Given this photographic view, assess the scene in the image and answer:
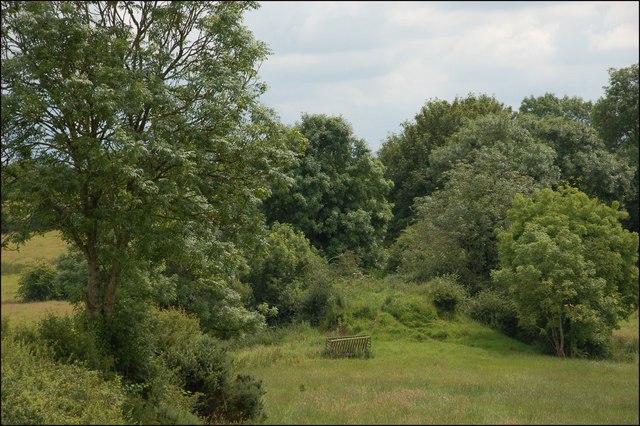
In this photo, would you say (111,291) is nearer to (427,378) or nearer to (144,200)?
(144,200)

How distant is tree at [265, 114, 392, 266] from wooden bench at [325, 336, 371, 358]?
17455 millimetres

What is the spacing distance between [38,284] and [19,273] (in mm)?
3466

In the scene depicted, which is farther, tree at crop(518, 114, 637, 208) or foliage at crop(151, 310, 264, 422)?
tree at crop(518, 114, 637, 208)

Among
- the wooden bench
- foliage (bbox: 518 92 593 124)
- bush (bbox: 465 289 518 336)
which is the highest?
foliage (bbox: 518 92 593 124)

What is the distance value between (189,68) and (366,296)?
24.1 meters

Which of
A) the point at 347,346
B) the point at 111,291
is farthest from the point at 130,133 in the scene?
the point at 347,346

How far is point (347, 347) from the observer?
3531cm

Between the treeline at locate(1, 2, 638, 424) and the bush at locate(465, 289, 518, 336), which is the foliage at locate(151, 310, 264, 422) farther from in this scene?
the bush at locate(465, 289, 518, 336)

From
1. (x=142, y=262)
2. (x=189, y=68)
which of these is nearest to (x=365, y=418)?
(x=142, y=262)

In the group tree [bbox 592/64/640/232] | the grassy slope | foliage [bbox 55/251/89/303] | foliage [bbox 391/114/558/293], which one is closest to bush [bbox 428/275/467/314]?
the grassy slope

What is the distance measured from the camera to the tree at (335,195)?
174ft

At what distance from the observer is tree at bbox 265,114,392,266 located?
53000 millimetres

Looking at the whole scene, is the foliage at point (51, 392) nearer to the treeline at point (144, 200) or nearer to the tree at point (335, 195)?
the treeline at point (144, 200)

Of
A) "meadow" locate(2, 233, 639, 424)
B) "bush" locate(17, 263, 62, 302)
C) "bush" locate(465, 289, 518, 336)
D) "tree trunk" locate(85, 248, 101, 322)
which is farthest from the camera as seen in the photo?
"bush" locate(465, 289, 518, 336)
